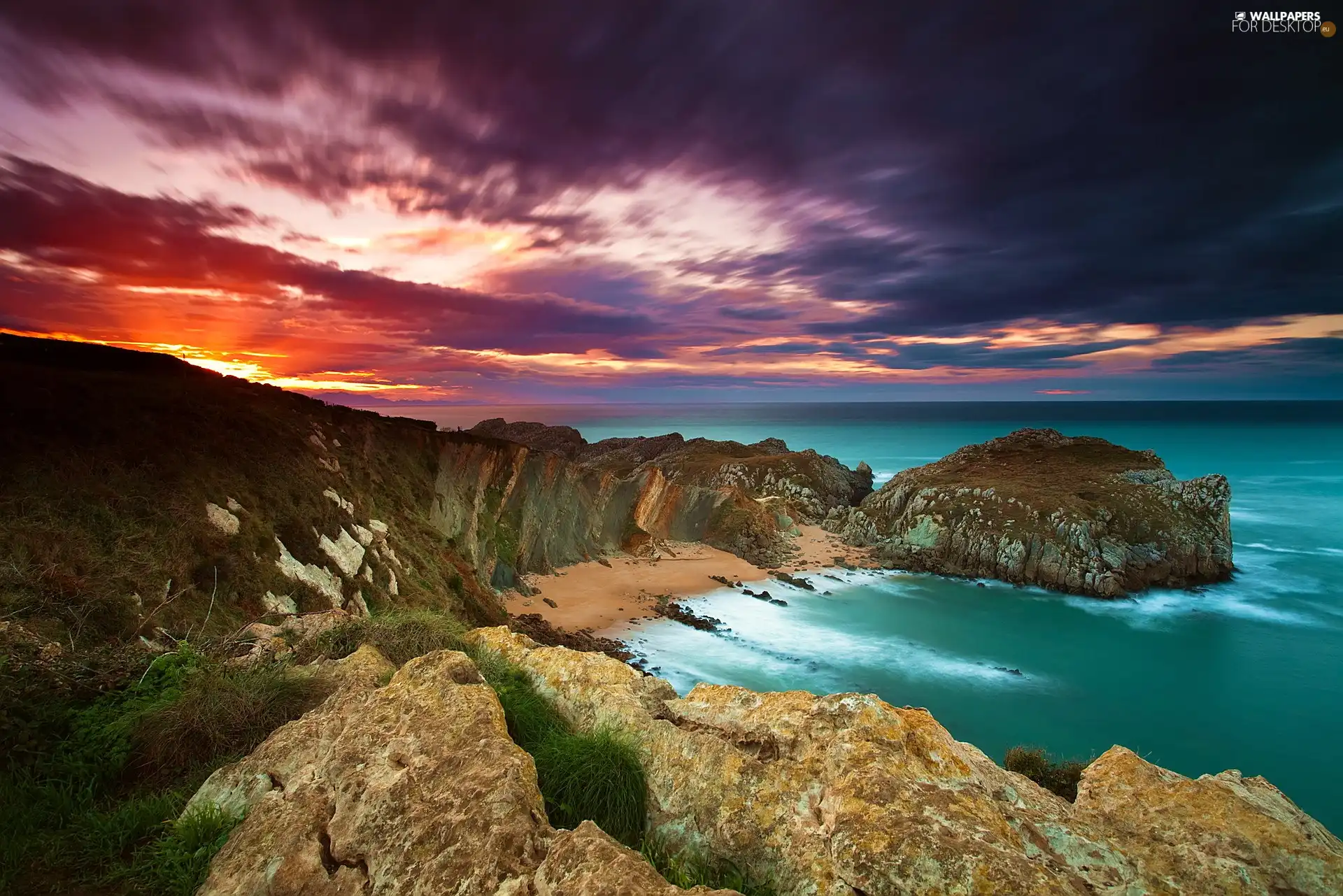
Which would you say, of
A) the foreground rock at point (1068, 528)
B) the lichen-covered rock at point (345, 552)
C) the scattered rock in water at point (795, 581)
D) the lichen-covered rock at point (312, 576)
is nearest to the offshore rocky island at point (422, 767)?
the lichen-covered rock at point (312, 576)

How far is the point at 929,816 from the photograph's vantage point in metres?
4.75

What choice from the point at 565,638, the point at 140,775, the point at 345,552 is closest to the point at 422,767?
the point at 140,775

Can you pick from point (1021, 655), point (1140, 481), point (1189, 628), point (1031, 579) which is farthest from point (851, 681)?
Answer: point (1140, 481)

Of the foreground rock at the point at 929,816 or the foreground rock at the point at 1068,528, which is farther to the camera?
the foreground rock at the point at 1068,528

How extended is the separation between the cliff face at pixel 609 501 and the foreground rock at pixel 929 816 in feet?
90.0

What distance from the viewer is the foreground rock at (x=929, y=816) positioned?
4473 millimetres

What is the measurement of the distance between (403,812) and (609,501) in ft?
153

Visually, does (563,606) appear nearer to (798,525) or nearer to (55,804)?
(55,804)

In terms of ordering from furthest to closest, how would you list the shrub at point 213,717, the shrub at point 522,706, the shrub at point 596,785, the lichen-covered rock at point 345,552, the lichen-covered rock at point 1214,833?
the lichen-covered rock at point 345,552
the shrub at point 522,706
the shrub at point 213,717
the shrub at point 596,785
the lichen-covered rock at point 1214,833

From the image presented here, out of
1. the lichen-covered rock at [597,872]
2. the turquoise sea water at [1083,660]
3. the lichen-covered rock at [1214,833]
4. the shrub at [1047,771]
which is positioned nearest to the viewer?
the lichen-covered rock at [597,872]

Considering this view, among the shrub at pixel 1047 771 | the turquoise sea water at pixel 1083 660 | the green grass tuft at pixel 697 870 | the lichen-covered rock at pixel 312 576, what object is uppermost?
the green grass tuft at pixel 697 870

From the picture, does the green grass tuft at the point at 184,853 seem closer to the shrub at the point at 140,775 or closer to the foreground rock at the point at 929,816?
the shrub at the point at 140,775

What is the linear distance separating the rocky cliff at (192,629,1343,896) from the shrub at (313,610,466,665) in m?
1.84

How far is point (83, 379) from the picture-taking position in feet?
60.2
